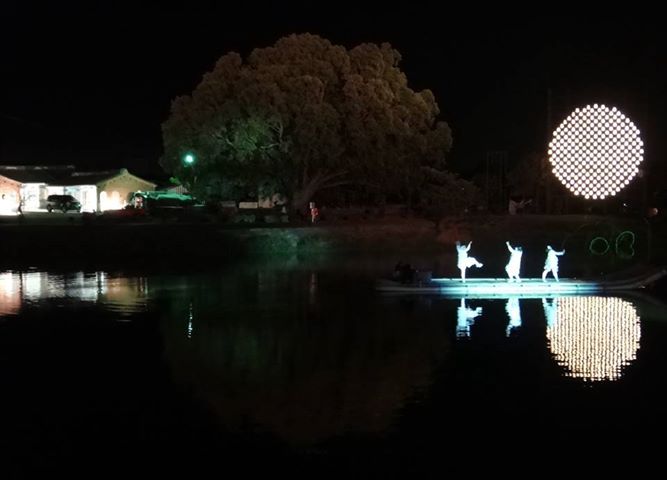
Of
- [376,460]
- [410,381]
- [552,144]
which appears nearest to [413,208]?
[552,144]

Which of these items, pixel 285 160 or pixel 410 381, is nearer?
pixel 410 381

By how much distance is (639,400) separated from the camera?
9422 mm

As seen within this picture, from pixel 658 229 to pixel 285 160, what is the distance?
51.4ft

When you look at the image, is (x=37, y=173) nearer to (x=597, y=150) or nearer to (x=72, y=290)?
(x=72, y=290)

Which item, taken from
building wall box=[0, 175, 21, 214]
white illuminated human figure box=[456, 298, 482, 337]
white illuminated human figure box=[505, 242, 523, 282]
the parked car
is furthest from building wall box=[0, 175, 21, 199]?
white illuminated human figure box=[456, 298, 482, 337]

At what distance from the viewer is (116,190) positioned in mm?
51812

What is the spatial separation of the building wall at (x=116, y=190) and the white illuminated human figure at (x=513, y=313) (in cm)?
3820

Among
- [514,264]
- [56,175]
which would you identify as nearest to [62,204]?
[56,175]

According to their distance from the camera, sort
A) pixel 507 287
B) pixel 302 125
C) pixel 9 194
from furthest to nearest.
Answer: pixel 9 194 < pixel 302 125 < pixel 507 287

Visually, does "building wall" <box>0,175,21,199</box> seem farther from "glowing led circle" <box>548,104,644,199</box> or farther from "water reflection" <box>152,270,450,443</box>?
"glowing led circle" <box>548,104,644,199</box>

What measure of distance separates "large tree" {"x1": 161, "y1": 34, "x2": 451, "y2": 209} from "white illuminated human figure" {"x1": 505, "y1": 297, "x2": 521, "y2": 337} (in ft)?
60.3

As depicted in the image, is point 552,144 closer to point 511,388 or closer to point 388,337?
point 388,337

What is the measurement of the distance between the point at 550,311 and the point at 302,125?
20.2 m

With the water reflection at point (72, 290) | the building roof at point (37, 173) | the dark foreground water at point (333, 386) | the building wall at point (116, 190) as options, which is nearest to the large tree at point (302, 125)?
the water reflection at point (72, 290)
